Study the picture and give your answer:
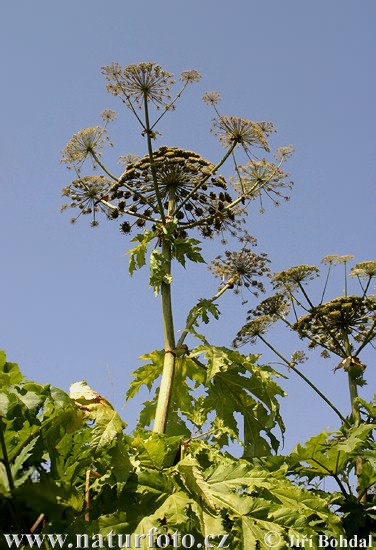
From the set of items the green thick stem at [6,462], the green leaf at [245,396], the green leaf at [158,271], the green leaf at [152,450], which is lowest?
the green thick stem at [6,462]

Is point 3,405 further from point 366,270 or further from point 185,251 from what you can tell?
point 366,270

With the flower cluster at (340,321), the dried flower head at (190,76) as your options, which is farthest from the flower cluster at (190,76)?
the flower cluster at (340,321)

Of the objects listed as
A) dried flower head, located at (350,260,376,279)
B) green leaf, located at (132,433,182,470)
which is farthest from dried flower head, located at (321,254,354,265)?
green leaf, located at (132,433,182,470)

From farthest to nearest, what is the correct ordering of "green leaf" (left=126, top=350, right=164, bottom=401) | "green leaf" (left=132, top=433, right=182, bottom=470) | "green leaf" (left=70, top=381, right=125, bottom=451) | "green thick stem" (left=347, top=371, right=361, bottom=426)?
"green thick stem" (left=347, top=371, right=361, bottom=426), "green leaf" (left=126, top=350, right=164, bottom=401), "green leaf" (left=132, top=433, right=182, bottom=470), "green leaf" (left=70, top=381, right=125, bottom=451)

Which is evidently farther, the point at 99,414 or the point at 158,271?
the point at 158,271

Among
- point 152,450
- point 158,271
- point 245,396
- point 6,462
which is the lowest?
point 6,462

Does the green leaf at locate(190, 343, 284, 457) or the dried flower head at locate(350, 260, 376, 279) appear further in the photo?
the dried flower head at locate(350, 260, 376, 279)

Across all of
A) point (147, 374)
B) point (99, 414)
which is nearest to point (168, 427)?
point (147, 374)

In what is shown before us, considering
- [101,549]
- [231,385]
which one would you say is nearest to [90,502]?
[101,549]

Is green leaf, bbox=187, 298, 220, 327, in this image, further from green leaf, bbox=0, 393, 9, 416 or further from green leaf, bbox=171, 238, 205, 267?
green leaf, bbox=0, 393, 9, 416

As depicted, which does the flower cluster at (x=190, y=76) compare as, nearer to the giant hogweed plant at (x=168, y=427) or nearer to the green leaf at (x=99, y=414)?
the giant hogweed plant at (x=168, y=427)

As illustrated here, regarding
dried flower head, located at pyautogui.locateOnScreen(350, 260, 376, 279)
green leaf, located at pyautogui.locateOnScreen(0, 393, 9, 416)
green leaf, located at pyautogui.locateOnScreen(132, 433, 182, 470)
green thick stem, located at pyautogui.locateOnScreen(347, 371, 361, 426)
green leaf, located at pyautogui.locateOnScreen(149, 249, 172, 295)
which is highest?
dried flower head, located at pyautogui.locateOnScreen(350, 260, 376, 279)

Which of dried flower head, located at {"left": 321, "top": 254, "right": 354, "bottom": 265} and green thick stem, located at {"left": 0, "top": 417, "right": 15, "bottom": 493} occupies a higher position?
dried flower head, located at {"left": 321, "top": 254, "right": 354, "bottom": 265}

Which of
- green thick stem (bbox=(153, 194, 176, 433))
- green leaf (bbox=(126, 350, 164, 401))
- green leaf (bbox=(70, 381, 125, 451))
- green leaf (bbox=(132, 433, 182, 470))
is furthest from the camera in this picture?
green leaf (bbox=(126, 350, 164, 401))
